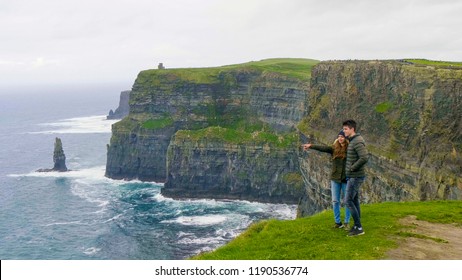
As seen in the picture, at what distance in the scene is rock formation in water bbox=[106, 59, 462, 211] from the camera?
4022 cm

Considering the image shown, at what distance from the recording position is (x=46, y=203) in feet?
297

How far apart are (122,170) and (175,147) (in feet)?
68.2

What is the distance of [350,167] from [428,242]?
4267mm

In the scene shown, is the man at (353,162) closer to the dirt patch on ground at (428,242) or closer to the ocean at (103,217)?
the dirt patch on ground at (428,242)

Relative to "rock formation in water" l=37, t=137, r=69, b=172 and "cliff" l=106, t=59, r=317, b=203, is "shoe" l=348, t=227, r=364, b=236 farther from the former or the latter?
"rock formation in water" l=37, t=137, r=69, b=172

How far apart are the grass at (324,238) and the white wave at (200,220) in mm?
56437

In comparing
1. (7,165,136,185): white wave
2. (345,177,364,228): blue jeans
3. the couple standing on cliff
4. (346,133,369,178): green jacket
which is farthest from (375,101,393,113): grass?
(7,165,136,185): white wave

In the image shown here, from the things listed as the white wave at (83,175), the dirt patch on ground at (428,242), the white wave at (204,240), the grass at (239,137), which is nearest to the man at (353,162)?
the dirt patch on ground at (428,242)

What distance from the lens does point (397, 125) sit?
148ft

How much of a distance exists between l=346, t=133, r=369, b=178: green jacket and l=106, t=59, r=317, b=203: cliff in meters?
75.8

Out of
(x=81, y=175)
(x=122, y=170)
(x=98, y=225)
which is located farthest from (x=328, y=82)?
(x=81, y=175)

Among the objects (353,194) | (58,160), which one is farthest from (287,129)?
(353,194)

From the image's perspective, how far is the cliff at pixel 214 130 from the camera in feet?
314

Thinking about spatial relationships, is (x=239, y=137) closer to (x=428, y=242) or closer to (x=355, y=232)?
(x=355, y=232)
